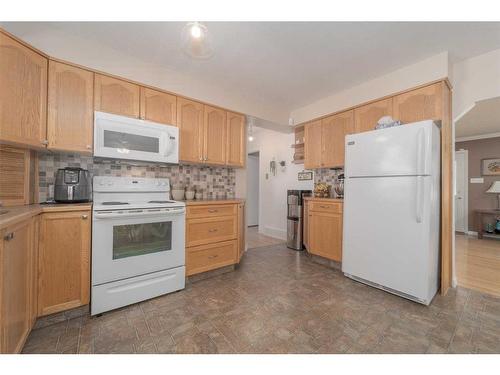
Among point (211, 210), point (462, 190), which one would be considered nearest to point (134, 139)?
point (211, 210)

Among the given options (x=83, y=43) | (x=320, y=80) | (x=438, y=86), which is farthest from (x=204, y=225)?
(x=438, y=86)

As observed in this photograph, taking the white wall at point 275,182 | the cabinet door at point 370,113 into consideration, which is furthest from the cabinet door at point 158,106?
the white wall at point 275,182

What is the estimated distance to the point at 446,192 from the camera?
2.20 metres

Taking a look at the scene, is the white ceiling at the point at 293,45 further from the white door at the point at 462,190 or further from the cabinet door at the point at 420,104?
the white door at the point at 462,190

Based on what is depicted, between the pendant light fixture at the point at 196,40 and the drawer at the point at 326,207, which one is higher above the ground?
the pendant light fixture at the point at 196,40

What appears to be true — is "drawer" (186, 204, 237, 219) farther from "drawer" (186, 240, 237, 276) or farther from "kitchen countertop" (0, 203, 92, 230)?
"kitchen countertop" (0, 203, 92, 230)

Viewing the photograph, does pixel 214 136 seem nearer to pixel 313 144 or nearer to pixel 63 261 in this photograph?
pixel 313 144

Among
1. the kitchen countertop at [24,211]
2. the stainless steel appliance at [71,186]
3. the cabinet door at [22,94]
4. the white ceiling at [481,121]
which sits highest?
the white ceiling at [481,121]

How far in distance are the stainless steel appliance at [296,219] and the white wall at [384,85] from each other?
130 centimetres

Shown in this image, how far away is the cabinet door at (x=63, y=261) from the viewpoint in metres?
1.55

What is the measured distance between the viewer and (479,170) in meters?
4.78

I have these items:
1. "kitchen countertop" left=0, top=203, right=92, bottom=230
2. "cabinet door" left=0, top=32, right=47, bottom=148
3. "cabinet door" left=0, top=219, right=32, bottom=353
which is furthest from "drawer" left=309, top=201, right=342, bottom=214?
"cabinet door" left=0, top=32, right=47, bottom=148

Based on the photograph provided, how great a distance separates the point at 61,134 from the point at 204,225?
60.8 inches
